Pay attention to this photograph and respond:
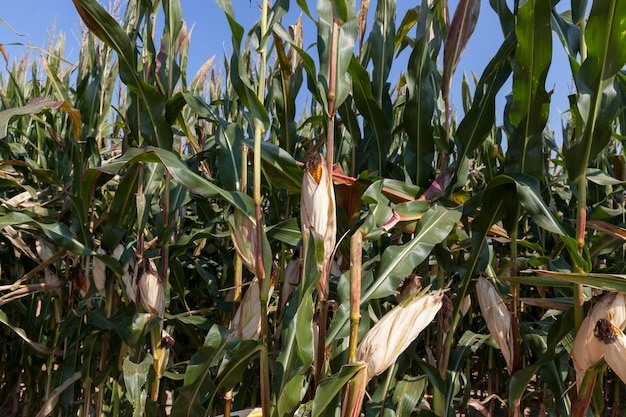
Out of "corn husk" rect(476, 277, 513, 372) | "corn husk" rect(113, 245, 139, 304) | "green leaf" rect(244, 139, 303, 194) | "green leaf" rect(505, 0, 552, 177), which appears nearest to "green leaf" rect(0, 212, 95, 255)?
"corn husk" rect(113, 245, 139, 304)

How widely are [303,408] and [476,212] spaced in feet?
2.33

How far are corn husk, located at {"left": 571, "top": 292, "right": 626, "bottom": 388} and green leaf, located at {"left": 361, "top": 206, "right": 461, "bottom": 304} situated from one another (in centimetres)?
35

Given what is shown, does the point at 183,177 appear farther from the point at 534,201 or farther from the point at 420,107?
A: the point at 534,201

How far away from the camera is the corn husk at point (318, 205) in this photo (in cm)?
107

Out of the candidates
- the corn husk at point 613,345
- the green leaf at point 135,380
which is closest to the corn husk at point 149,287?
the green leaf at point 135,380

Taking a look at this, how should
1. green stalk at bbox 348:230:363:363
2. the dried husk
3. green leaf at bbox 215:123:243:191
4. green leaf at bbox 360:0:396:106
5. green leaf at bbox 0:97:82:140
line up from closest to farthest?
1. green stalk at bbox 348:230:363:363
2. green leaf at bbox 0:97:82:140
3. the dried husk
4. green leaf at bbox 215:123:243:191
5. green leaf at bbox 360:0:396:106

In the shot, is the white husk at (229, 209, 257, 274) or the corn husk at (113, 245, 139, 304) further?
the corn husk at (113, 245, 139, 304)

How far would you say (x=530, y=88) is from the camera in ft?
4.03

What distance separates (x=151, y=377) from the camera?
1.66 metres

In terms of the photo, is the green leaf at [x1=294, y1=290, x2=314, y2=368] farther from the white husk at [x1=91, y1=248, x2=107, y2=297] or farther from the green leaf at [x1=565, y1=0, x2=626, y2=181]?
the white husk at [x1=91, y1=248, x2=107, y2=297]

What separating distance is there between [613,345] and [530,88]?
0.60 metres

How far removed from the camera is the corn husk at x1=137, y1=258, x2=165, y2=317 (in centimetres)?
151

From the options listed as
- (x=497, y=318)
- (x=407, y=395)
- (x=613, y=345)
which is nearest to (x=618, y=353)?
(x=613, y=345)

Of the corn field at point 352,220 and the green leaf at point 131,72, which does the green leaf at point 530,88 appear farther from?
the green leaf at point 131,72
